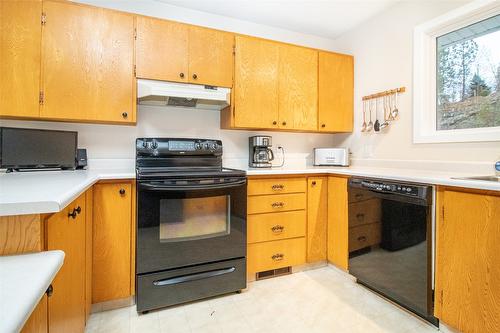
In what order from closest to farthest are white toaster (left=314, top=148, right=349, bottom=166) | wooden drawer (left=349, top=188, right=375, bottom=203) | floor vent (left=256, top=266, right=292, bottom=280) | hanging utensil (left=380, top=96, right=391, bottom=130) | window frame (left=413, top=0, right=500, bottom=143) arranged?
wooden drawer (left=349, top=188, right=375, bottom=203) → window frame (left=413, top=0, right=500, bottom=143) → floor vent (left=256, top=266, right=292, bottom=280) → hanging utensil (left=380, top=96, right=391, bottom=130) → white toaster (left=314, top=148, right=349, bottom=166)

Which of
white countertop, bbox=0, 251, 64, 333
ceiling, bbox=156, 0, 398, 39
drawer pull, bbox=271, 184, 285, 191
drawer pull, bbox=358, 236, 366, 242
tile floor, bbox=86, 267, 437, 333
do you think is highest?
ceiling, bbox=156, 0, 398, 39

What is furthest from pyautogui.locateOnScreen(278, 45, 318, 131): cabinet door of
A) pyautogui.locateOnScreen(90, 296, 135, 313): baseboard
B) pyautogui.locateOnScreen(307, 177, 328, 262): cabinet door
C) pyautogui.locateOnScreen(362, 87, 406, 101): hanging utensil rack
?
pyautogui.locateOnScreen(90, 296, 135, 313): baseboard

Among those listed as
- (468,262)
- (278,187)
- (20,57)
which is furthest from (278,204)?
(20,57)

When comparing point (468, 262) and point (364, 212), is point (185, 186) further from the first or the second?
point (468, 262)

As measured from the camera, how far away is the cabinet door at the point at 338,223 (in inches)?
88.7

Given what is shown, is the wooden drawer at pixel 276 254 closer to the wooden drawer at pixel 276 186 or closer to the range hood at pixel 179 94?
the wooden drawer at pixel 276 186

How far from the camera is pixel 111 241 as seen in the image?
5.82 ft

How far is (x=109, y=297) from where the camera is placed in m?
1.78

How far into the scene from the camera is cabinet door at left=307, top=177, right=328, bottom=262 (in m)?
2.38

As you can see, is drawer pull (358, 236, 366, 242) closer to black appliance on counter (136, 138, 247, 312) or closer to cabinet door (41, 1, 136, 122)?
black appliance on counter (136, 138, 247, 312)

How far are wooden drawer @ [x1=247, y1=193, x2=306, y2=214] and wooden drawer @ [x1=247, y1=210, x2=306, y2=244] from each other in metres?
0.04

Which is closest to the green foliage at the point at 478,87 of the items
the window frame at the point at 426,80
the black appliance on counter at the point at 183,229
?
the window frame at the point at 426,80

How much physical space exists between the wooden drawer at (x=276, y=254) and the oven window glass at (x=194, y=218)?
361 mm

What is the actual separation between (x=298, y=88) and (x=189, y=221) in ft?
5.44
